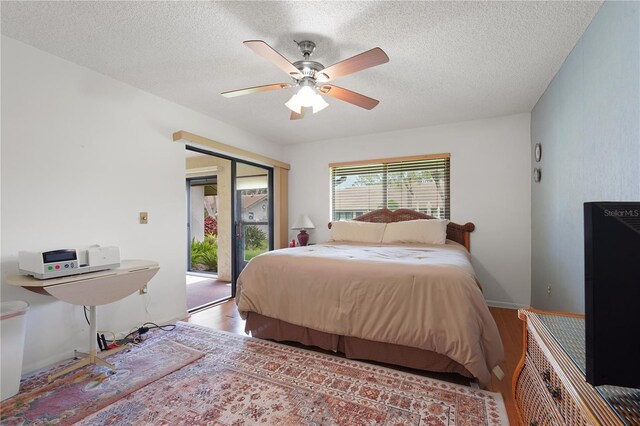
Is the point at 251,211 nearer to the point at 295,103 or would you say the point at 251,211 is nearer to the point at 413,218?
the point at 413,218

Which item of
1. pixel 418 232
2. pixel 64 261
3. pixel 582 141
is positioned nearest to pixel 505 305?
pixel 418 232

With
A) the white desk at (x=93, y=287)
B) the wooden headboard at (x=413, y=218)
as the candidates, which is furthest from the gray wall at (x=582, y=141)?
the white desk at (x=93, y=287)

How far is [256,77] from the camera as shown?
252 centimetres

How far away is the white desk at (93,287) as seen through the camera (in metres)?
1.79

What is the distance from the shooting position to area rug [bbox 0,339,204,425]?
5.18 feet

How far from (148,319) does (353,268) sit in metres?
2.11

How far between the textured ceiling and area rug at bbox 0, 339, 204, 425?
2265 mm

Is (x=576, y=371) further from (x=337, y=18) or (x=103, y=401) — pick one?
(x=103, y=401)

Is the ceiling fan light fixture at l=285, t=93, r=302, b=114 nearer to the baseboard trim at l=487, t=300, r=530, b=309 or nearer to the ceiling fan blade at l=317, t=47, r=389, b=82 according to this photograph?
the ceiling fan blade at l=317, t=47, r=389, b=82

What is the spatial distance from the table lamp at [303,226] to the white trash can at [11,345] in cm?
304

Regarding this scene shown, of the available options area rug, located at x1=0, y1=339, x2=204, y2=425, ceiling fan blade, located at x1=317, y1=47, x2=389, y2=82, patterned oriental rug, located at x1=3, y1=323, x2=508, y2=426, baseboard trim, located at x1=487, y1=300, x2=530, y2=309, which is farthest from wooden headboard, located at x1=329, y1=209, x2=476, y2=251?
area rug, located at x1=0, y1=339, x2=204, y2=425

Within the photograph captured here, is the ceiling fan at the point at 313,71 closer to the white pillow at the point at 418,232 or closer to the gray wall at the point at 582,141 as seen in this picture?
the gray wall at the point at 582,141

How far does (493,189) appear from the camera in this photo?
11.7 feet

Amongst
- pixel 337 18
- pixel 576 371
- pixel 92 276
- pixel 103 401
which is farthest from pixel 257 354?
pixel 337 18
